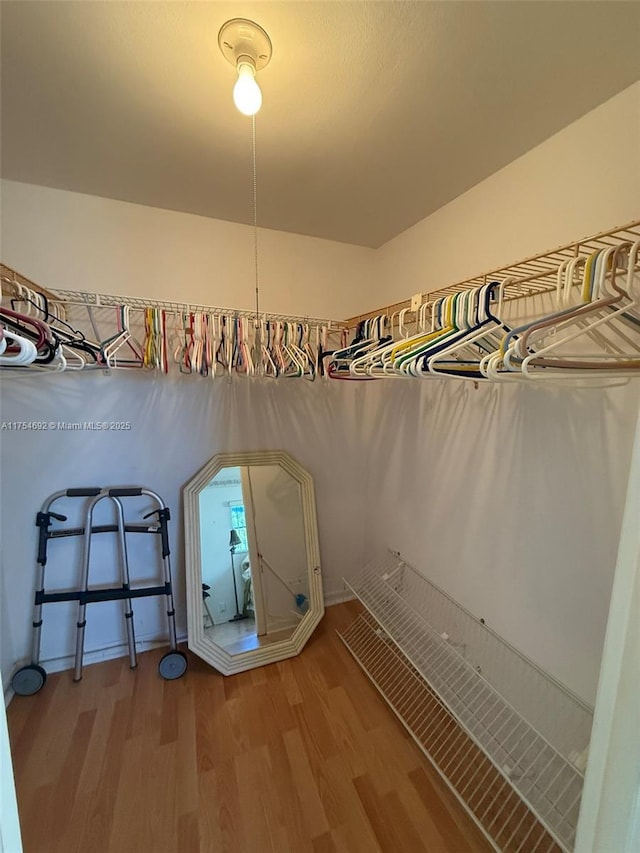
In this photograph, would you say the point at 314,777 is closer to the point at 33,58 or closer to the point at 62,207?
the point at 33,58

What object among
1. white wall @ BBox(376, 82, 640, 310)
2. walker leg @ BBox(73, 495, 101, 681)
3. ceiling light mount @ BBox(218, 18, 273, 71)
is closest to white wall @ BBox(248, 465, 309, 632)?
walker leg @ BBox(73, 495, 101, 681)

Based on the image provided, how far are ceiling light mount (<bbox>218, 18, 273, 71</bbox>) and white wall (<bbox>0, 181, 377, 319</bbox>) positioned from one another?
95cm

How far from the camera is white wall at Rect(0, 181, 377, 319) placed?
5.06ft

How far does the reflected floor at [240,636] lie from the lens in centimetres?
185

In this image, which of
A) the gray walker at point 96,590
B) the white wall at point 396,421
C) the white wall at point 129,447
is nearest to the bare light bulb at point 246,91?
the white wall at point 396,421

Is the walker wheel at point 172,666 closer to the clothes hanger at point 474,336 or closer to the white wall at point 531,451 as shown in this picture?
the white wall at point 531,451

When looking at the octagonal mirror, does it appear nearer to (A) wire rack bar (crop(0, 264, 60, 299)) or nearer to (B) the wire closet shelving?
(B) the wire closet shelving

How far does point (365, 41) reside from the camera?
2.97ft

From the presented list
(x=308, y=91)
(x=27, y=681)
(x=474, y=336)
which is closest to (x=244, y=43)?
(x=308, y=91)

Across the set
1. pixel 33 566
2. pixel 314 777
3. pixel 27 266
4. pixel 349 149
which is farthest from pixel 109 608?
pixel 349 149

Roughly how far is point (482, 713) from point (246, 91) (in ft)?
7.54

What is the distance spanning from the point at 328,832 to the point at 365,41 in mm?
2463

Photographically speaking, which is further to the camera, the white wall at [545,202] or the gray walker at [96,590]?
the gray walker at [96,590]

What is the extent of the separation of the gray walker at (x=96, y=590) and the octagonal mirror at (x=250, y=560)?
0.12 metres
